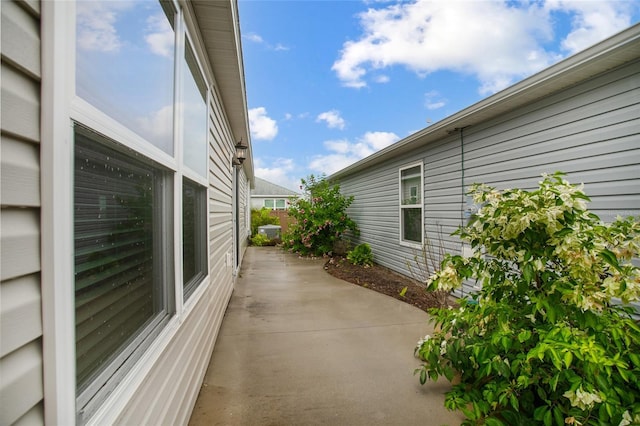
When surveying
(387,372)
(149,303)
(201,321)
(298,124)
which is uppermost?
(298,124)

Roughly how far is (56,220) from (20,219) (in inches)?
2.7

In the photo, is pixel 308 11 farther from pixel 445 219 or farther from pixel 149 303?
pixel 149 303

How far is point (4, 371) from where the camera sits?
65cm

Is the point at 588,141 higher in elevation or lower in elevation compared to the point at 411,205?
higher

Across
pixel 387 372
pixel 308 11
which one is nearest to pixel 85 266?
pixel 387 372

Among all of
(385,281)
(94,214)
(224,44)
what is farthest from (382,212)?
(94,214)

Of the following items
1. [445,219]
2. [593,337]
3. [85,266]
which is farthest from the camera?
[445,219]

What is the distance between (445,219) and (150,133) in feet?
15.0

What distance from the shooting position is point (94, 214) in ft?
3.27

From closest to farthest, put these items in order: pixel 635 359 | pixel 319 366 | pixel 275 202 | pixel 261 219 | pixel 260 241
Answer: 1. pixel 635 359
2. pixel 319 366
3. pixel 260 241
4. pixel 261 219
5. pixel 275 202

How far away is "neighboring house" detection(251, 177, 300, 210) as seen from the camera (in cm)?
2278

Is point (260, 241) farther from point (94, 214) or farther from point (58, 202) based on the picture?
point (58, 202)

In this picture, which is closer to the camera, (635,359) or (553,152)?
(635,359)

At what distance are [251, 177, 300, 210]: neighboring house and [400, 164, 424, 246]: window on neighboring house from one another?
14852 millimetres
